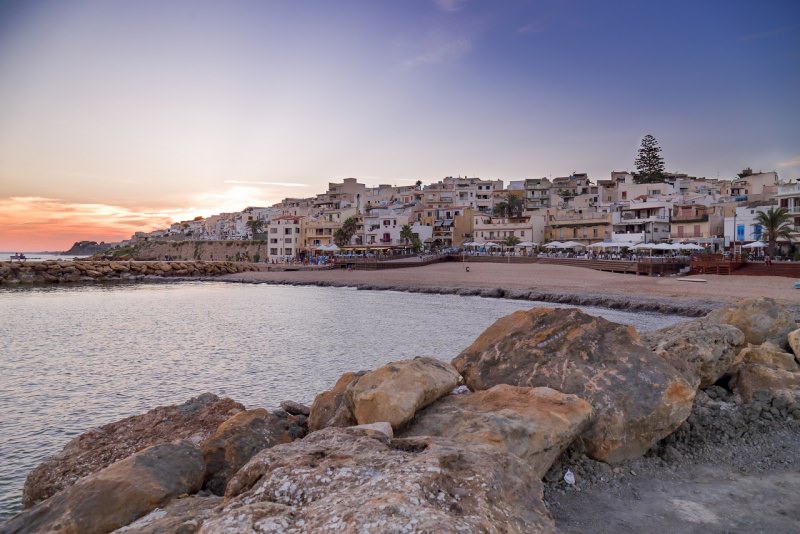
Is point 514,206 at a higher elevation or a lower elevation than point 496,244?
higher

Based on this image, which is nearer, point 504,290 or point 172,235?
point 504,290

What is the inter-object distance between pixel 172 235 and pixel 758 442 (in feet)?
601

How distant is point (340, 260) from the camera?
7712 cm

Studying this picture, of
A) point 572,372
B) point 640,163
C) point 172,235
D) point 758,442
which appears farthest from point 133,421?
point 172,235

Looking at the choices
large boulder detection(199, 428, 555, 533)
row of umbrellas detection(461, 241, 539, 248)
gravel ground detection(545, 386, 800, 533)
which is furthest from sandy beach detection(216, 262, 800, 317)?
large boulder detection(199, 428, 555, 533)

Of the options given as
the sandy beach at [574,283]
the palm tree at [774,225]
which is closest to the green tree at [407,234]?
the sandy beach at [574,283]

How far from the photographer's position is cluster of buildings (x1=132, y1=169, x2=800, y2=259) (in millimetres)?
61469

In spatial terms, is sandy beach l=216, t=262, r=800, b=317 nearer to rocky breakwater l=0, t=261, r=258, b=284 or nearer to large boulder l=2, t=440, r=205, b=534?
rocky breakwater l=0, t=261, r=258, b=284

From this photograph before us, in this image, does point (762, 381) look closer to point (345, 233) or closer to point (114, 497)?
point (114, 497)

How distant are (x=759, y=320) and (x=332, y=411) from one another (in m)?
9.46

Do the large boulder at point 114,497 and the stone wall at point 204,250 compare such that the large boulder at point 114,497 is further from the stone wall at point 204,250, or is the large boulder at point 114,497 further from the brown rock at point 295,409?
the stone wall at point 204,250

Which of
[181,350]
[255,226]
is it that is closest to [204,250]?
[255,226]

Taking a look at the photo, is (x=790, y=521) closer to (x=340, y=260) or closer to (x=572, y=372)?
(x=572, y=372)

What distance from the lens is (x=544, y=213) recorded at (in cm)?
8119
